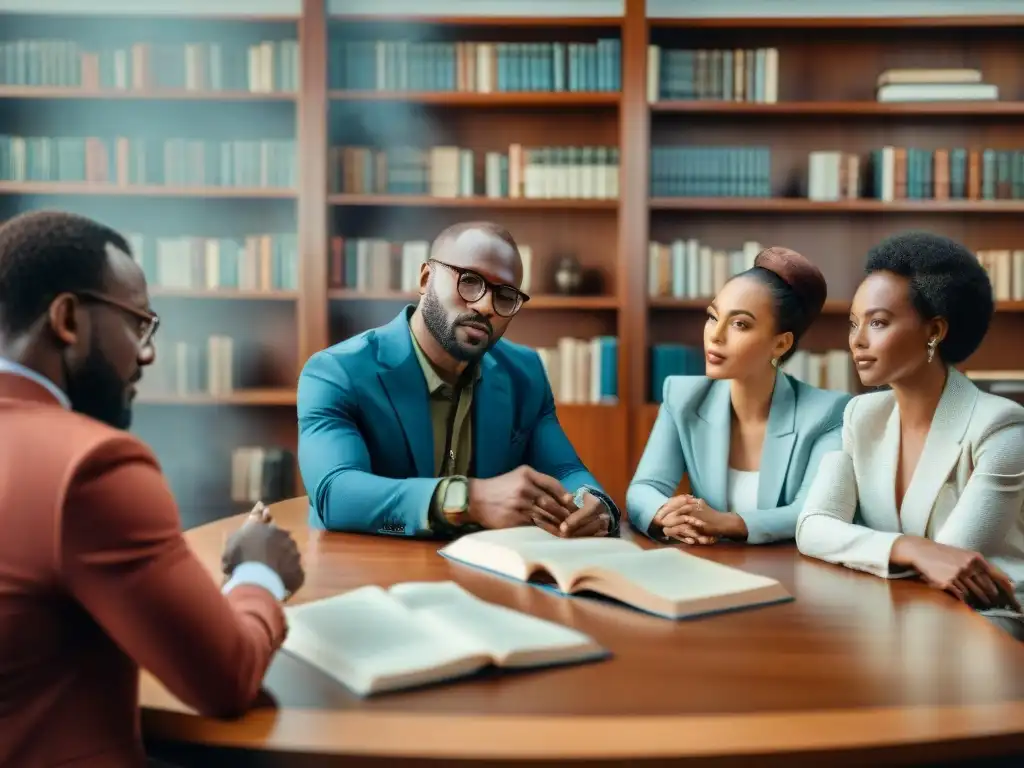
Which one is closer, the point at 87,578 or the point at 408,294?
the point at 87,578

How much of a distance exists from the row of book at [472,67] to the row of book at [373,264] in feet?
2.10

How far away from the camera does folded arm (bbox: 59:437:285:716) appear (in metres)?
0.77

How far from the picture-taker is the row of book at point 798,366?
13.4 ft

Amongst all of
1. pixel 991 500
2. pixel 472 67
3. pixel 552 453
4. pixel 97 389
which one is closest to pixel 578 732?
pixel 97 389

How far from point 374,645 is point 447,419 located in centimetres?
106

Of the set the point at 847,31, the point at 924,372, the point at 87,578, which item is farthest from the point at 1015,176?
the point at 87,578

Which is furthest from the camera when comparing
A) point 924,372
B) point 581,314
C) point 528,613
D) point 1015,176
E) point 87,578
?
point 581,314

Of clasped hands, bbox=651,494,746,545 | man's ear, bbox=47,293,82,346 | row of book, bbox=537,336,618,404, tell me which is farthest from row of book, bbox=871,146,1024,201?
man's ear, bbox=47,293,82,346

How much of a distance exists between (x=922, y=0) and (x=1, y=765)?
4426 mm

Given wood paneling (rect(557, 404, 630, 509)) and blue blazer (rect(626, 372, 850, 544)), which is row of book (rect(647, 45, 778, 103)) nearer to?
wood paneling (rect(557, 404, 630, 509))

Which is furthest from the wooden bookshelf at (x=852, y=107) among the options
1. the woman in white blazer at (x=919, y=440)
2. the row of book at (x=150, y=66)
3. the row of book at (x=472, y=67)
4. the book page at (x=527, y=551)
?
the book page at (x=527, y=551)

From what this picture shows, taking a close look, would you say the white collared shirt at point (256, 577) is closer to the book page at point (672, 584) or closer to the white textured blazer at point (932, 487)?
the book page at point (672, 584)

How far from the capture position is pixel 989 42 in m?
4.14

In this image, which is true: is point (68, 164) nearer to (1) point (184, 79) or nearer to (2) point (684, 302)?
(1) point (184, 79)
